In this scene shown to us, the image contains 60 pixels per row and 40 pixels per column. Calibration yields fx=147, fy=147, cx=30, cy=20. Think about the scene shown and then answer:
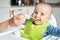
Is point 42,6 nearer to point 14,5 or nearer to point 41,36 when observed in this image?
point 41,36

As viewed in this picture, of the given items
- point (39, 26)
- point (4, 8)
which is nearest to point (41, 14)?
point (39, 26)

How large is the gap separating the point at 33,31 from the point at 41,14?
0.10 m

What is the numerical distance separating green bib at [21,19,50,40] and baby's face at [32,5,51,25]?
0.03 m

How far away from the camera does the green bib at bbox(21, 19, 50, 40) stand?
2.41 feet

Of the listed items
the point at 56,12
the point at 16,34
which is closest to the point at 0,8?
the point at 56,12

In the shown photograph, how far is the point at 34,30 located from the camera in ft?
2.48

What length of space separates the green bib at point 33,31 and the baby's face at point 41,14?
28mm

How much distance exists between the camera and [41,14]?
0.77m

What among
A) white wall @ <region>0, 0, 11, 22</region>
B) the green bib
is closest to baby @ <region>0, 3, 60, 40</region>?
the green bib

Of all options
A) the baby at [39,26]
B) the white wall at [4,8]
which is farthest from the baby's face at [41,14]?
the white wall at [4,8]

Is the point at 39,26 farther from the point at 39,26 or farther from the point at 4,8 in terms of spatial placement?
the point at 4,8

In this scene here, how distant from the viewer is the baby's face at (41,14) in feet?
2.47

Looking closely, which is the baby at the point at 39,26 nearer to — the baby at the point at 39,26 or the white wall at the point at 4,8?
the baby at the point at 39,26

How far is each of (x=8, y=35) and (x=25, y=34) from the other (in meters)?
0.09
